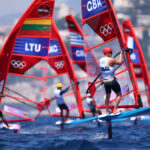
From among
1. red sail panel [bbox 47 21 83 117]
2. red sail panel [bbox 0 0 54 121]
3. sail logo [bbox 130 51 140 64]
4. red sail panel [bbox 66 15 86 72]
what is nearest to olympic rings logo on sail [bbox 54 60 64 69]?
red sail panel [bbox 47 21 83 117]

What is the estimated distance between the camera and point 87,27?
1052 cm

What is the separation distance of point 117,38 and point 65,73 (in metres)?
6.50

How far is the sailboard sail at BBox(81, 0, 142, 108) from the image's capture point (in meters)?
10.1

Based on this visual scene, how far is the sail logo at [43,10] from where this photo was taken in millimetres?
12242

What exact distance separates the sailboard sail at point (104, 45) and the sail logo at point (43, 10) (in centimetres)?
206

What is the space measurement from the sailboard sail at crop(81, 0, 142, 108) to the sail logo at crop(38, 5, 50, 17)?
81.3 inches

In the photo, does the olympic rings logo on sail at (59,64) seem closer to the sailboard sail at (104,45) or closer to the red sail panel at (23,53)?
the red sail panel at (23,53)

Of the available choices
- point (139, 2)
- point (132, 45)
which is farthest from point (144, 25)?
point (132, 45)

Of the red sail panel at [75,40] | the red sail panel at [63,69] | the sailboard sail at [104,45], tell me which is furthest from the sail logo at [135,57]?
the sailboard sail at [104,45]

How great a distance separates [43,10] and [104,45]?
2.99 metres

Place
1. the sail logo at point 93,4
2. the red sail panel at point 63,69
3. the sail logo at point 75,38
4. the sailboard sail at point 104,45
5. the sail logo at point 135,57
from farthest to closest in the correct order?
the sail logo at point 75,38, the sail logo at point 135,57, the red sail panel at point 63,69, the sail logo at point 93,4, the sailboard sail at point 104,45

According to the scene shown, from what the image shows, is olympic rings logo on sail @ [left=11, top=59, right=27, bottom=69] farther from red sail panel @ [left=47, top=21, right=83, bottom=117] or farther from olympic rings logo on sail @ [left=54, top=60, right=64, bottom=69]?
olympic rings logo on sail @ [left=54, top=60, right=64, bottom=69]

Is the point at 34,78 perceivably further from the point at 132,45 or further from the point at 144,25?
the point at 144,25

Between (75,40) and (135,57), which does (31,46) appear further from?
(135,57)
